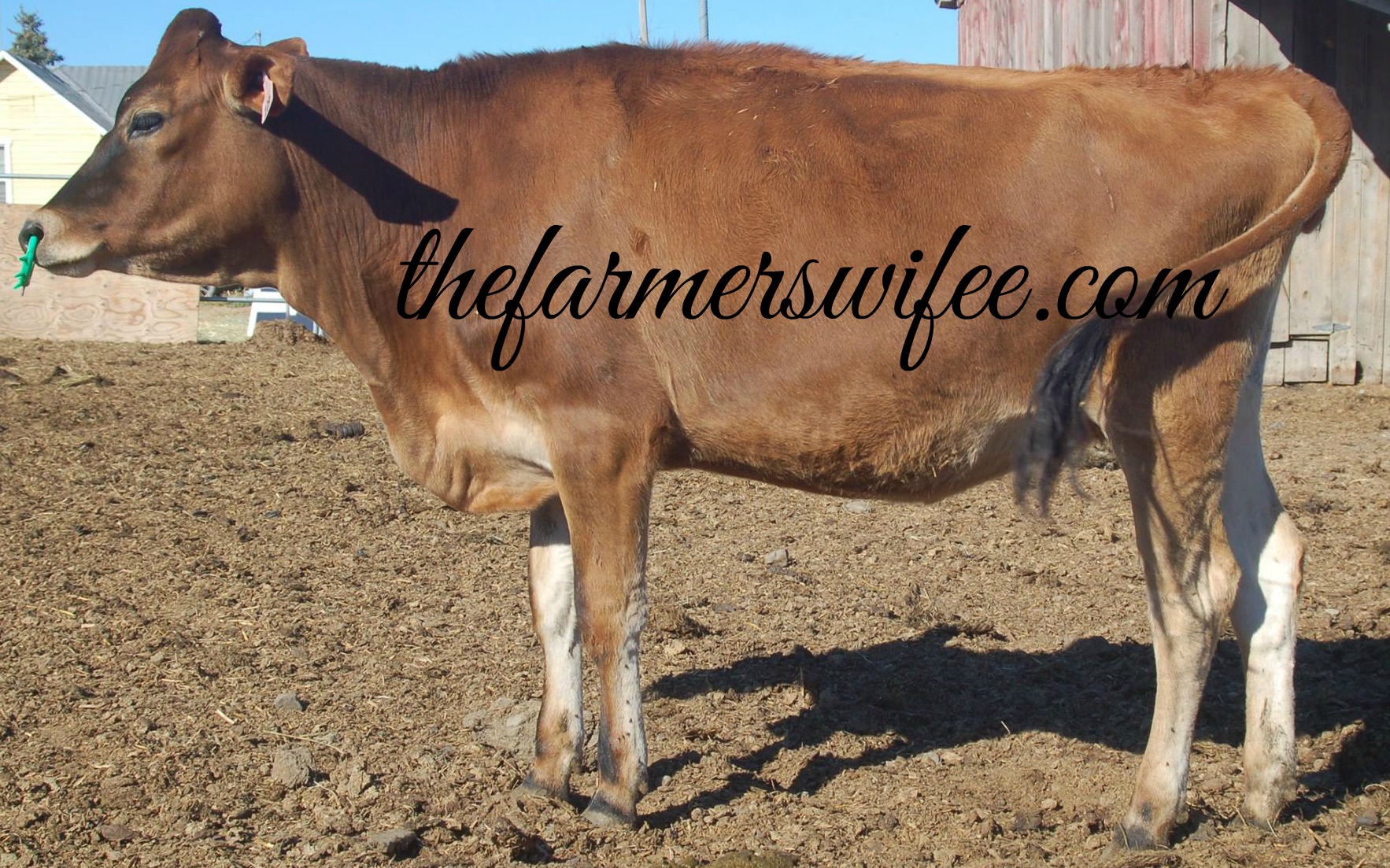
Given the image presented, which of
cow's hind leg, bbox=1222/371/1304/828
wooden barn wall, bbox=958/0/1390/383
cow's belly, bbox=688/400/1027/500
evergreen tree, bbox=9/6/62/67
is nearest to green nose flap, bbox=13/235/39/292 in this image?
cow's belly, bbox=688/400/1027/500

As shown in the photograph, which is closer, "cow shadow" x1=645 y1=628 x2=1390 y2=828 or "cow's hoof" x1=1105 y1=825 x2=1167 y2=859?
"cow's hoof" x1=1105 y1=825 x2=1167 y2=859

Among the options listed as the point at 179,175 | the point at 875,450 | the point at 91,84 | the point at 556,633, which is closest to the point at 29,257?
the point at 179,175

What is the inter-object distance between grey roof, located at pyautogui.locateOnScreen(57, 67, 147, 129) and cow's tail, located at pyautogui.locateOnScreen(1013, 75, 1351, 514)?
139ft

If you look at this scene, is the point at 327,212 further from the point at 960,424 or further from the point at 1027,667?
the point at 1027,667

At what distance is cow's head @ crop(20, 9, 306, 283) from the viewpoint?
169 inches

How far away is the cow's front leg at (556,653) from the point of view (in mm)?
4504

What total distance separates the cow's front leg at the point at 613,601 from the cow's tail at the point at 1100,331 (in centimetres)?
125

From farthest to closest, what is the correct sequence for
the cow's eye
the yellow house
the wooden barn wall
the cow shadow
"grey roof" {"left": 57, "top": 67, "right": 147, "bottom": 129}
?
"grey roof" {"left": 57, "top": 67, "right": 147, "bottom": 129}, the yellow house, the wooden barn wall, the cow shadow, the cow's eye

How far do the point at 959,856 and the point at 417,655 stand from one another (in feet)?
8.84

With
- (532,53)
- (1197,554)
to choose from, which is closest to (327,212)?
(532,53)

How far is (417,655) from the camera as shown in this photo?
5.71 metres

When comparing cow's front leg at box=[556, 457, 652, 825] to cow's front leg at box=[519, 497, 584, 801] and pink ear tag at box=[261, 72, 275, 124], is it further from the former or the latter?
pink ear tag at box=[261, 72, 275, 124]

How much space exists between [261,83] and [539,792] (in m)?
2.61

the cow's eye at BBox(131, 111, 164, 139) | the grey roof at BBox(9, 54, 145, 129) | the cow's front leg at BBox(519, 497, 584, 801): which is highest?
the grey roof at BBox(9, 54, 145, 129)
